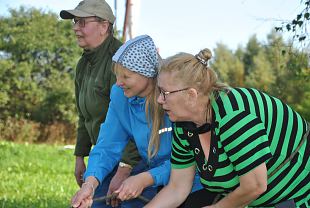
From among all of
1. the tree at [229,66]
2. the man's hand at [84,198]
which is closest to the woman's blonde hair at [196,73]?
the man's hand at [84,198]

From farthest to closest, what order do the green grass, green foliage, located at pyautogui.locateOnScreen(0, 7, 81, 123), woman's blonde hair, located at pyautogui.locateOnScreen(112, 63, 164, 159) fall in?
green foliage, located at pyautogui.locateOnScreen(0, 7, 81, 123), the green grass, woman's blonde hair, located at pyautogui.locateOnScreen(112, 63, 164, 159)

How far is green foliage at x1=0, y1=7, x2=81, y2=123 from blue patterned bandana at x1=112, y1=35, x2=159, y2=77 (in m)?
20.0

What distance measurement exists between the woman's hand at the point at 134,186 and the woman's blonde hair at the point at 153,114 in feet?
0.44

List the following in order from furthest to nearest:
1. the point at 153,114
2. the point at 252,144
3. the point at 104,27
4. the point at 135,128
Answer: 1. the point at 104,27
2. the point at 135,128
3. the point at 153,114
4. the point at 252,144

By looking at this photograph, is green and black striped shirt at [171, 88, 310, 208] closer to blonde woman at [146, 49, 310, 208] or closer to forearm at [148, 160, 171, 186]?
blonde woman at [146, 49, 310, 208]

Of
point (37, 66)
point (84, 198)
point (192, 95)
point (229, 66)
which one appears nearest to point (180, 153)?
point (192, 95)

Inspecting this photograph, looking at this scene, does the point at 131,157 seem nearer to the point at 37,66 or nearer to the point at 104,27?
the point at 104,27

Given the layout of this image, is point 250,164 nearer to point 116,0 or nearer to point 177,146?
point 177,146

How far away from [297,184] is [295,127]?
254 mm

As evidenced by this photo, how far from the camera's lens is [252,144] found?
8.55 ft

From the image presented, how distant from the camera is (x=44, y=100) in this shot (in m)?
23.5

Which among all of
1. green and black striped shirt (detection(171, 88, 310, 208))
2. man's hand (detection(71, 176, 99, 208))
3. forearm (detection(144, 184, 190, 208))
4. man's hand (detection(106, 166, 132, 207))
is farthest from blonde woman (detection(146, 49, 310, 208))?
man's hand (detection(106, 166, 132, 207))

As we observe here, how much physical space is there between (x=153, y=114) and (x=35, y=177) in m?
7.09

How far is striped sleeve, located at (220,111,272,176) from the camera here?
8.55 ft
